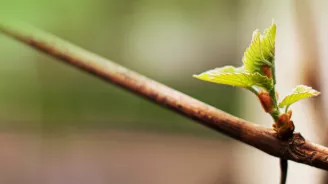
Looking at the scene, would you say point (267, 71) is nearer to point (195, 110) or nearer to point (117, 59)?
point (195, 110)

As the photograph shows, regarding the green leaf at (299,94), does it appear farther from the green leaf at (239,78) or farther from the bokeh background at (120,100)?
the bokeh background at (120,100)

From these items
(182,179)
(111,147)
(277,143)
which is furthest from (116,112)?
(277,143)

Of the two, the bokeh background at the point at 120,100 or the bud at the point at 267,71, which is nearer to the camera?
the bud at the point at 267,71

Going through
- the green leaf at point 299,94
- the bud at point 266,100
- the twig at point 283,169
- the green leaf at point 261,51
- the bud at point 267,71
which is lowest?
the twig at point 283,169

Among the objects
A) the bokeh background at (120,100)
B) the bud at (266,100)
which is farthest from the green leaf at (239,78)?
the bokeh background at (120,100)

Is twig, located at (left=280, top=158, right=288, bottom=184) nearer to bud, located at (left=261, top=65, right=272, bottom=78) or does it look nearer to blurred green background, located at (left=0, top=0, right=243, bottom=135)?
bud, located at (left=261, top=65, right=272, bottom=78)

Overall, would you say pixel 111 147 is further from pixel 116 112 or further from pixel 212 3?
pixel 212 3

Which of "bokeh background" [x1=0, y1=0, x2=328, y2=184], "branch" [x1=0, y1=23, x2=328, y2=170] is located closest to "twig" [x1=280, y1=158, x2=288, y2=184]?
"branch" [x1=0, y1=23, x2=328, y2=170]
